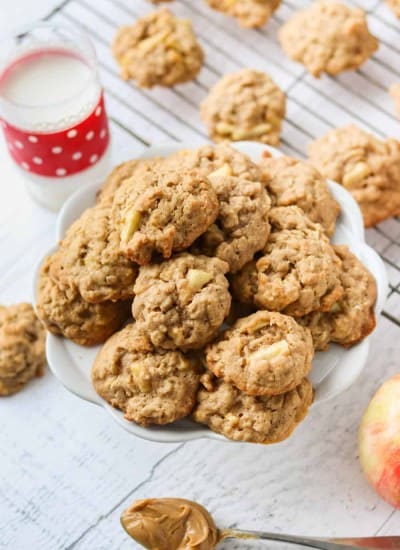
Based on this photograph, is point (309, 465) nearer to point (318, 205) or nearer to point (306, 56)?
point (318, 205)

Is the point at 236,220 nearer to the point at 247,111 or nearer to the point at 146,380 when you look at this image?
the point at 146,380

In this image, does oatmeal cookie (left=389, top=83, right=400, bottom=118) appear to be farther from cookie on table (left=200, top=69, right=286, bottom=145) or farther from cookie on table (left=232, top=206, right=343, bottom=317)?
cookie on table (left=232, top=206, right=343, bottom=317)

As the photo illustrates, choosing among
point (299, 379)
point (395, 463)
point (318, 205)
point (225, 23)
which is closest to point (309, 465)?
point (395, 463)

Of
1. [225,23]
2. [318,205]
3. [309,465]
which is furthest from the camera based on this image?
[225,23]

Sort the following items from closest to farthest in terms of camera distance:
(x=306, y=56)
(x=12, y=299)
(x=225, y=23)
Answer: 1. (x=12, y=299)
2. (x=306, y=56)
3. (x=225, y=23)

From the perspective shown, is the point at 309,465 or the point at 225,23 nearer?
the point at 309,465

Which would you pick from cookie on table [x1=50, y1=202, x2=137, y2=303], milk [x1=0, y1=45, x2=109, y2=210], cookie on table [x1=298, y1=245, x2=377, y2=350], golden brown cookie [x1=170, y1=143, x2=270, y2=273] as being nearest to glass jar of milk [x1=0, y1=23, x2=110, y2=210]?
milk [x1=0, y1=45, x2=109, y2=210]
